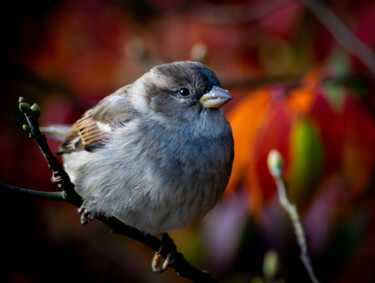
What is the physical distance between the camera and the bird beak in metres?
2.26

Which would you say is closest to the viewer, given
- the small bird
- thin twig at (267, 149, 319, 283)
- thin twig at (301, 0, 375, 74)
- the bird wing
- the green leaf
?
thin twig at (267, 149, 319, 283)

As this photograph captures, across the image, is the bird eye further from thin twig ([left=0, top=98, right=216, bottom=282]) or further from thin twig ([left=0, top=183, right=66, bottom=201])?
thin twig ([left=0, top=183, right=66, bottom=201])

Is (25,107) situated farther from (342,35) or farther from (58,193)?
(342,35)

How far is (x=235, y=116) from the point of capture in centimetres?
251

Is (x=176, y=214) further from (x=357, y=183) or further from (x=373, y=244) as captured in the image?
(x=373, y=244)

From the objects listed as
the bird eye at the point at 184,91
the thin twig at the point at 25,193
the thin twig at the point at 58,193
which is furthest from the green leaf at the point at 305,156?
the thin twig at the point at 25,193

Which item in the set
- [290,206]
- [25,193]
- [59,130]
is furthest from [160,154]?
[59,130]

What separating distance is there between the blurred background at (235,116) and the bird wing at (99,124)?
0.22 meters

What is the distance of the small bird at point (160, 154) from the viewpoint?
219cm

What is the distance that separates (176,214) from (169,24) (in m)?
1.72

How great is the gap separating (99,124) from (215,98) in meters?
0.63

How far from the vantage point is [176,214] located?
2.26 m

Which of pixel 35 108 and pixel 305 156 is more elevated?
pixel 305 156

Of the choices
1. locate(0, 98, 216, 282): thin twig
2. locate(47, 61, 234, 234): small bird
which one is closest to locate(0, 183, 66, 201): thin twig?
locate(0, 98, 216, 282): thin twig
